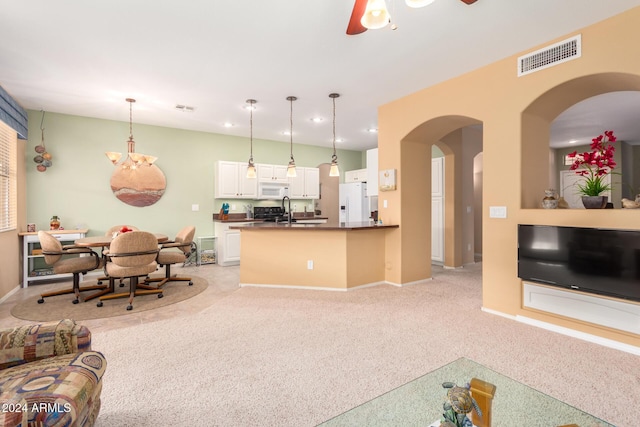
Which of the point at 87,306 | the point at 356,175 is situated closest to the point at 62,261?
the point at 87,306

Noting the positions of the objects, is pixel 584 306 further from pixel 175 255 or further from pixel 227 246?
pixel 227 246

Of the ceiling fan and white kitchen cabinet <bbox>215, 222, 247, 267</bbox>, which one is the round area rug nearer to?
white kitchen cabinet <bbox>215, 222, 247, 267</bbox>

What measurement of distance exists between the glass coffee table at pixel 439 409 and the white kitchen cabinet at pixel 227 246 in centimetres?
527

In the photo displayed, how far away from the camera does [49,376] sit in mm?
1349

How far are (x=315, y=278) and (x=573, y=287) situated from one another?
9.42ft

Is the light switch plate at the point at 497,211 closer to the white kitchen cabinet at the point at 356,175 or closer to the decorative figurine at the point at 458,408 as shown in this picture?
the decorative figurine at the point at 458,408

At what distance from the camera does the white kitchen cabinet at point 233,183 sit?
6.49 metres

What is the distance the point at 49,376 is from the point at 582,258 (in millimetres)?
3742

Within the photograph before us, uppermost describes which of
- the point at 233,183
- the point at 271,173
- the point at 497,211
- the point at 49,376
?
the point at 271,173

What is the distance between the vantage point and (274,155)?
7426 mm

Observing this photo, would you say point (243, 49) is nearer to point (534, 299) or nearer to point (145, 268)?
point (145, 268)

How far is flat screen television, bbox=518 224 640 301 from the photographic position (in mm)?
2539

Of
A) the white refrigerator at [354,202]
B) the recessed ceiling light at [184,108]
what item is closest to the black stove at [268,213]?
the white refrigerator at [354,202]

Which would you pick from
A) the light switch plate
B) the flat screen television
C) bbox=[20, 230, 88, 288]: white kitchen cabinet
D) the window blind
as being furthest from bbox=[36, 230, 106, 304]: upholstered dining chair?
the flat screen television
